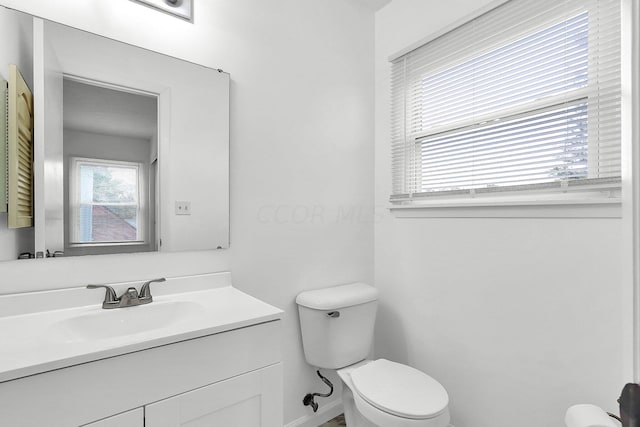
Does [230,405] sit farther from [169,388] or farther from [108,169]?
[108,169]

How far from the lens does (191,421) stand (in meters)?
0.90

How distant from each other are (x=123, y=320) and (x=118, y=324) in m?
0.02

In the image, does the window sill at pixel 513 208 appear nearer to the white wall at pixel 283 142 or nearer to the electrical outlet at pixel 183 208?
the white wall at pixel 283 142

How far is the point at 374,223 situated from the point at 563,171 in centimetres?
106

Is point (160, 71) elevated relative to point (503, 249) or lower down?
elevated

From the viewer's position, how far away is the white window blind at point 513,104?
3.89 ft

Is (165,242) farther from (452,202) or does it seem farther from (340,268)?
(452,202)

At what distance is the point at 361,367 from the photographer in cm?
154

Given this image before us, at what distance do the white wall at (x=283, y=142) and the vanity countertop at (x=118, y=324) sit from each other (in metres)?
0.10

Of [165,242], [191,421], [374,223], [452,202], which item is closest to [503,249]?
[452,202]

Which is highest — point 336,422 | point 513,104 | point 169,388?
point 513,104

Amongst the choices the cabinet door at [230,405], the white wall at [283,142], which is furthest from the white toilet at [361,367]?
the cabinet door at [230,405]

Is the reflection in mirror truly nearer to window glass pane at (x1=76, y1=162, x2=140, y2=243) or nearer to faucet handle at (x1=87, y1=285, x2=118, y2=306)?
window glass pane at (x1=76, y1=162, x2=140, y2=243)

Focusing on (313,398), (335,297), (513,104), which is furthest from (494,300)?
(313,398)
